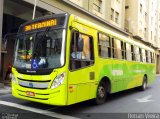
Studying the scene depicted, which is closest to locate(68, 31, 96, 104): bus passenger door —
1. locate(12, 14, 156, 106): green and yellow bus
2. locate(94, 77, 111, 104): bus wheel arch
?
locate(12, 14, 156, 106): green and yellow bus

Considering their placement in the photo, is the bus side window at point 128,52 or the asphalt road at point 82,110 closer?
the asphalt road at point 82,110

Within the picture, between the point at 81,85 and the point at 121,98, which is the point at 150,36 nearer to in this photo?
the point at 121,98

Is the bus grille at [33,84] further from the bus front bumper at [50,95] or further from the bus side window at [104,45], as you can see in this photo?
the bus side window at [104,45]

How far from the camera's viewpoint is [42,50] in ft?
29.4

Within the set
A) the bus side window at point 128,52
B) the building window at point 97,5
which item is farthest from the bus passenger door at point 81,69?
the building window at point 97,5

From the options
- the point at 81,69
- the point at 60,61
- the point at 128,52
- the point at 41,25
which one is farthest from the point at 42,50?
the point at 128,52

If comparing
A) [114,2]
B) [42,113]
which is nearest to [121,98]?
[42,113]

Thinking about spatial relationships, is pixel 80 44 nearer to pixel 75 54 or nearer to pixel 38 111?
pixel 75 54

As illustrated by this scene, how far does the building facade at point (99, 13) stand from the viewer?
741 inches

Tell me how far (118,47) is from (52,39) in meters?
4.59

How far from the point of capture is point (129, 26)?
4212cm

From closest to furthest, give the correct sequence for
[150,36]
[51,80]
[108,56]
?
1. [51,80]
2. [108,56]
3. [150,36]

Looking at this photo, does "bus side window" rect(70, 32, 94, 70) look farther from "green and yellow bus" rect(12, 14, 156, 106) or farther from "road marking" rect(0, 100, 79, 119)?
"road marking" rect(0, 100, 79, 119)

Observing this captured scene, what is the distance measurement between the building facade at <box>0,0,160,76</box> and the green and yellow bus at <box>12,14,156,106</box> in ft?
22.1
